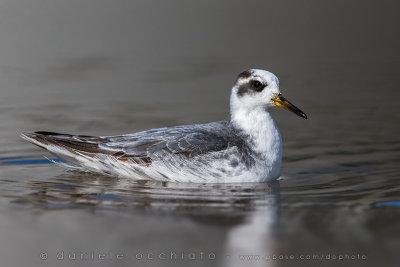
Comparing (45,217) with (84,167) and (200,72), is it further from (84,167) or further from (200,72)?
(200,72)

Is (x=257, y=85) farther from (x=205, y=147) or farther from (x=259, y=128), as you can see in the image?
(x=205, y=147)

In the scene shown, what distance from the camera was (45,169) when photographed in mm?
11141

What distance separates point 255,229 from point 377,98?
305 inches

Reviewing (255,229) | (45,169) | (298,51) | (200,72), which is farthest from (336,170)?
(298,51)

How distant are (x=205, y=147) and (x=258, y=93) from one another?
1016 millimetres

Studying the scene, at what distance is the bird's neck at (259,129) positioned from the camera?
1036cm

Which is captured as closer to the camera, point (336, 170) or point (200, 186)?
point (200, 186)

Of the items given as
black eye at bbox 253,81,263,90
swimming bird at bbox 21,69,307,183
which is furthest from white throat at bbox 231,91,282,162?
black eye at bbox 253,81,263,90

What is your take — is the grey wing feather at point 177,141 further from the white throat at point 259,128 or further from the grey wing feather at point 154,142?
the white throat at point 259,128

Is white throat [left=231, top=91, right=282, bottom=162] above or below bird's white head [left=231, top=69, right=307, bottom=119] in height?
below


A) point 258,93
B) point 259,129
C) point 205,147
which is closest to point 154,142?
point 205,147

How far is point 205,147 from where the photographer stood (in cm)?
1020

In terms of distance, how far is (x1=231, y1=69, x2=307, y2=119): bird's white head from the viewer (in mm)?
10461

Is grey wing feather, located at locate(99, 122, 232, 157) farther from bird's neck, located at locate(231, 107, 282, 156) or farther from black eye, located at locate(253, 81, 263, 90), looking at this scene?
black eye, located at locate(253, 81, 263, 90)
